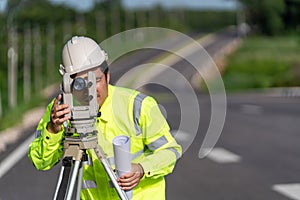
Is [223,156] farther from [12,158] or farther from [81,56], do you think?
[81,56]

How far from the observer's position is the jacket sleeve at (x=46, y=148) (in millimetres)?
4000

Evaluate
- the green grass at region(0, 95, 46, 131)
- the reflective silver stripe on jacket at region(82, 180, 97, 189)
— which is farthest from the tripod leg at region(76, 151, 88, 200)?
the green grass at region(0, 95, 46, 131)

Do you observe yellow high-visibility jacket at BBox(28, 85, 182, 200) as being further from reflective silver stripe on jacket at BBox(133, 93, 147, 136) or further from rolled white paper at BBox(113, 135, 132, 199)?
rolled white paper at BBox(113, 135, 132, 199)

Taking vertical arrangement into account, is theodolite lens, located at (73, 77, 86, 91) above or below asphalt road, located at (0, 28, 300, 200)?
above

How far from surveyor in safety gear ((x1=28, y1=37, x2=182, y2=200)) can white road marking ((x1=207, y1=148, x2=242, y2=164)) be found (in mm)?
9431

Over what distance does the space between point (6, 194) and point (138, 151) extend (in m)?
6.75

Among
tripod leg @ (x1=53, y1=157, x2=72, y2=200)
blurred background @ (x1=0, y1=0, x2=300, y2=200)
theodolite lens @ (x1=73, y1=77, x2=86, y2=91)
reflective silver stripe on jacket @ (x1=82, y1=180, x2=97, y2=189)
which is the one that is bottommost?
blurred background @ (x1=0, y1=0, x2=300, y2=200)

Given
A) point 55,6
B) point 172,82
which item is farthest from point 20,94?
point 55,6

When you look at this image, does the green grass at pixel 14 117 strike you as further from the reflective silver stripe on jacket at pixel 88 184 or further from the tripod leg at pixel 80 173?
the tripod leg at pixel 80 173

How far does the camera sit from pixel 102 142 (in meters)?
4.18

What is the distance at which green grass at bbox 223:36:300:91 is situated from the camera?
54625 millimetres

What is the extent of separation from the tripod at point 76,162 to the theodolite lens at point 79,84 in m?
0.25

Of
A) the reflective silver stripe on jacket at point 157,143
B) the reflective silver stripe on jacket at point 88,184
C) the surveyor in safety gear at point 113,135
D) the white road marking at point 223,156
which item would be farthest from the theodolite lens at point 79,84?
the white road marking at point 223,156

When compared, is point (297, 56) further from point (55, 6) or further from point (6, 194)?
point (6, 194)
